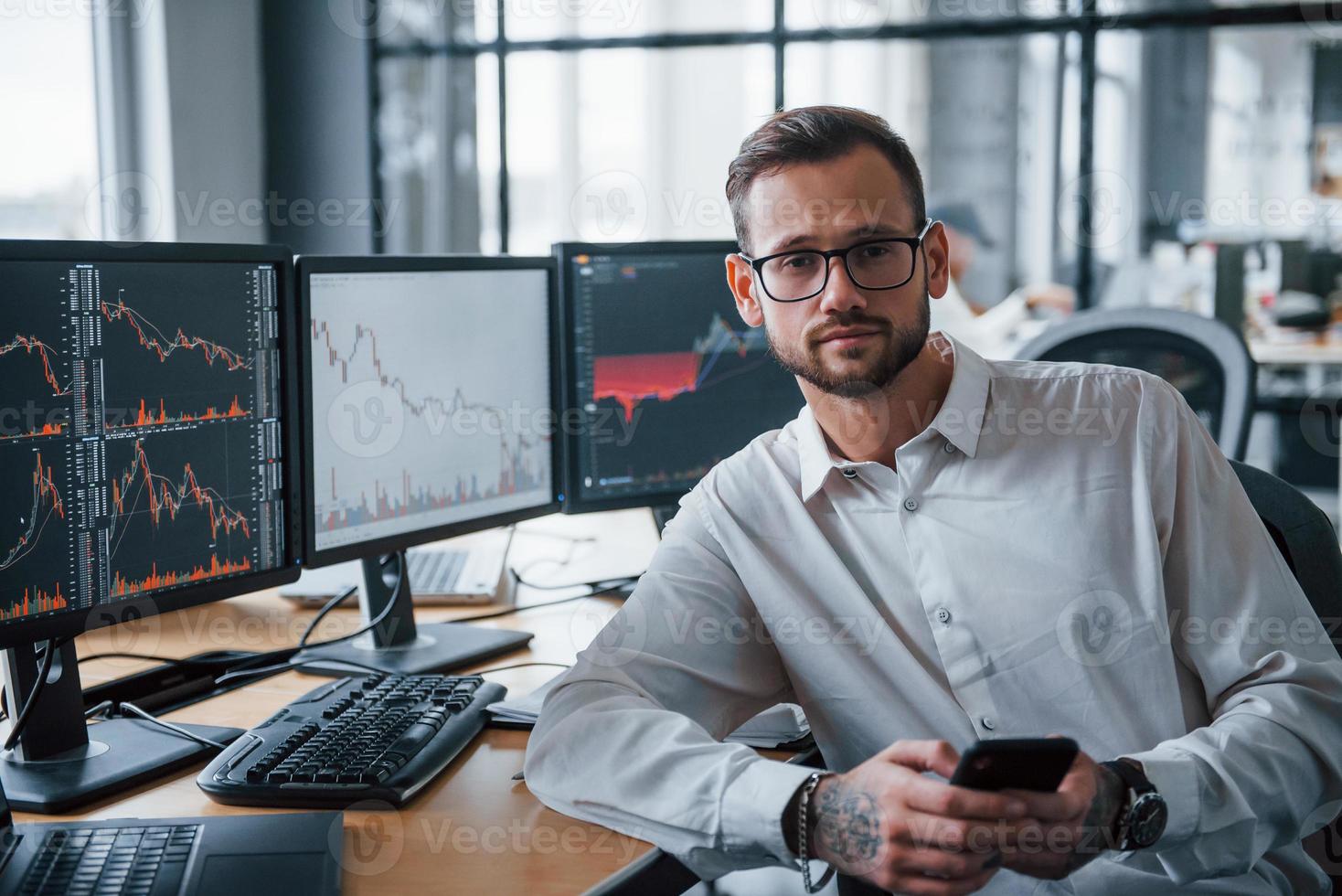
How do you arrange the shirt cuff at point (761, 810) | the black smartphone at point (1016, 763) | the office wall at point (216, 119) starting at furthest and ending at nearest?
the office wall at point (216, 119), the shirt cuff at point (761, 810), the black smartphone at point (1016, 763)

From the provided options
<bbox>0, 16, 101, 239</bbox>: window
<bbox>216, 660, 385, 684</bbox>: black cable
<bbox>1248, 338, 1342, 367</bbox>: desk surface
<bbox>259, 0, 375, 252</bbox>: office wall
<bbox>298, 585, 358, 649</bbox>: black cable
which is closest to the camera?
<bbox>216, 660, 385, 684</bbox>: black cable

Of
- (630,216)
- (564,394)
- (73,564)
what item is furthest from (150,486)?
(630,216)

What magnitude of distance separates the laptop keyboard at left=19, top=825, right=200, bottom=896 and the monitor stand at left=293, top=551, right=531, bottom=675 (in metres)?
0.54

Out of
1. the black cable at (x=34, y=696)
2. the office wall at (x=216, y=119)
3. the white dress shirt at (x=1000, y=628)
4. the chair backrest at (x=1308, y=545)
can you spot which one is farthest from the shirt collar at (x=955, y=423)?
the office wall at (x=216, y=119)

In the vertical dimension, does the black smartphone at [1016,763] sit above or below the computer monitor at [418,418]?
below

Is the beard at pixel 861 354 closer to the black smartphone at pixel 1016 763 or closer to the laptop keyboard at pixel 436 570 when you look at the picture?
the black smartphone at pixel 1016 763

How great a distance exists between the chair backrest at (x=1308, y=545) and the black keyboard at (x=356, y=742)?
0.94 meters

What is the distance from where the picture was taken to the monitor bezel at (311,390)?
1.55m

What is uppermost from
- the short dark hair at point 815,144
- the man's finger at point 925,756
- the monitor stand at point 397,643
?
the short dark hair at point 815,144

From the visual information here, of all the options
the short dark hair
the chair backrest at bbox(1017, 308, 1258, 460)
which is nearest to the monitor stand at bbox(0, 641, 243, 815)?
the short dark hair

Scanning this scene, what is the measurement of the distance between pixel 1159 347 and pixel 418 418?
1329 millimetres

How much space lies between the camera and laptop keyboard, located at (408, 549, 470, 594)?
80.3 inches

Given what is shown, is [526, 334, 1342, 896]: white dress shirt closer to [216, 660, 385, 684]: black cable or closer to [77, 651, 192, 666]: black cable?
[216, 660, 385, 684]: black cable

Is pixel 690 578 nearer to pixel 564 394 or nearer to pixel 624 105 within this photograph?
pixel 564 394
